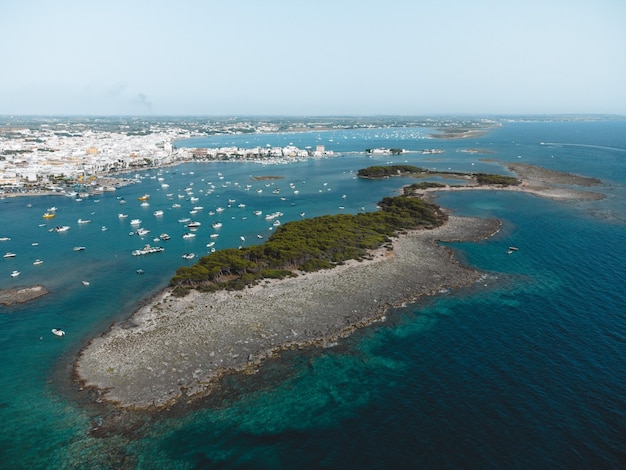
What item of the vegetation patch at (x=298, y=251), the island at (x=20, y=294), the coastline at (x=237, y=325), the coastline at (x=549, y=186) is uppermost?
the coastline at (x=549, y=186)

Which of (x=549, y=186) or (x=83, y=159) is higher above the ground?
(x=83, y=159)

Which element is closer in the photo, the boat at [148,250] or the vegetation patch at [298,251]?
the vegetation patch at [298,251]

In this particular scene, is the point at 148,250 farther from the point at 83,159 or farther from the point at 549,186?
the point at 83,159

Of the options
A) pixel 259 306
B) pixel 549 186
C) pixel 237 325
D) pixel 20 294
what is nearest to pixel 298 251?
pixel 259 306

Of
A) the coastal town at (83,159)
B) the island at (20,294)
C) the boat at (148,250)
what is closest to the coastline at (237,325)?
the island at (20,294)

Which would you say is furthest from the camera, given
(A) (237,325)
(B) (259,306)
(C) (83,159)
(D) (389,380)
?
(C) (83,159)

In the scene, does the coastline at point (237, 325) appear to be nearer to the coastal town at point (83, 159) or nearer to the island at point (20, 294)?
the island at point (20, 294)

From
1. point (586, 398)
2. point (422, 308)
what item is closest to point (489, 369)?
point (586, 398)
